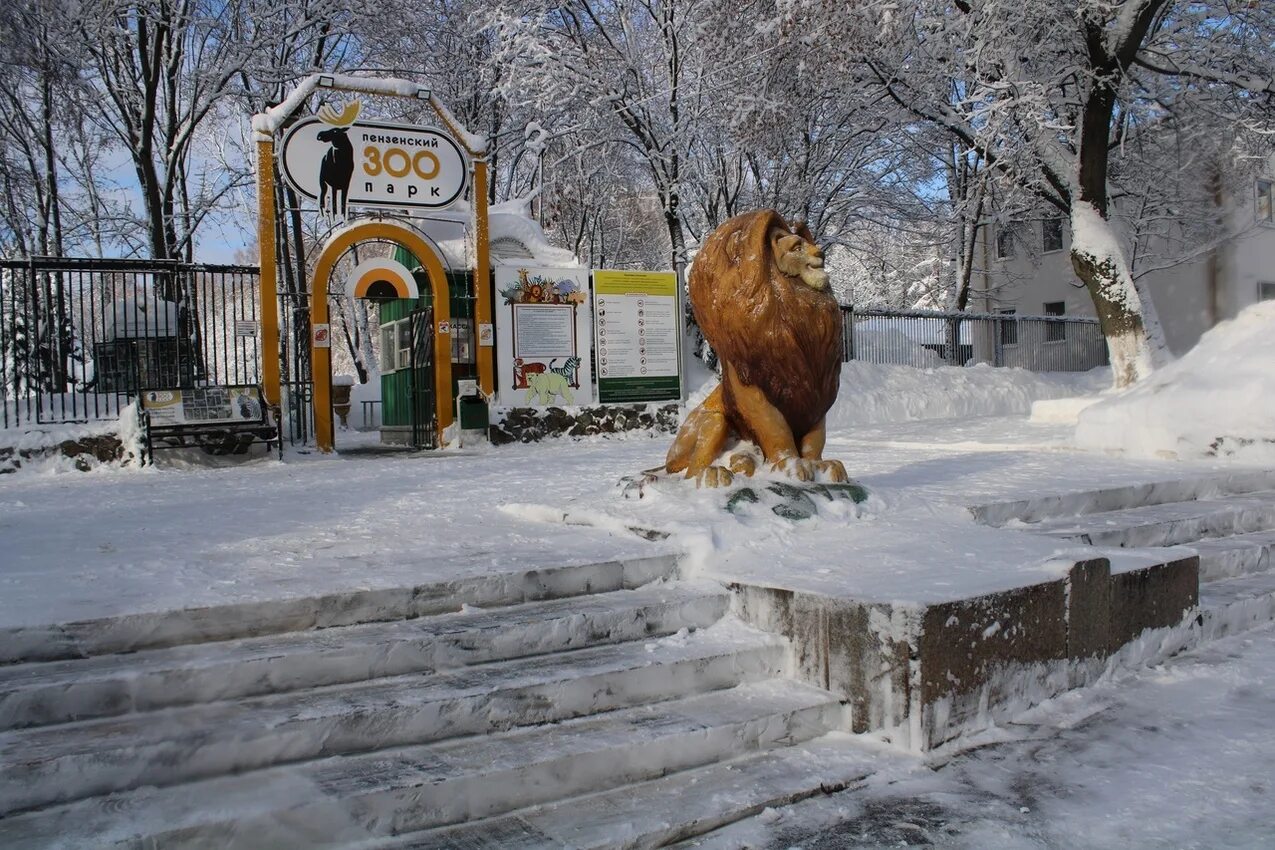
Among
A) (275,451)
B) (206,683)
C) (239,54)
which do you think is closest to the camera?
(206,683)

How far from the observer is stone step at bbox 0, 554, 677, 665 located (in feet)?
10.8

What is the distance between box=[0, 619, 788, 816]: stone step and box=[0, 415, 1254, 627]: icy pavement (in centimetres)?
58

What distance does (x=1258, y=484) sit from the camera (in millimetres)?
7910

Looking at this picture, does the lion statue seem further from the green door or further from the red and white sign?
the green door

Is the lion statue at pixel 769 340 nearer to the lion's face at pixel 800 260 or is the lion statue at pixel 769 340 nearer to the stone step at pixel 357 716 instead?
the lion's face at pixel 800 260

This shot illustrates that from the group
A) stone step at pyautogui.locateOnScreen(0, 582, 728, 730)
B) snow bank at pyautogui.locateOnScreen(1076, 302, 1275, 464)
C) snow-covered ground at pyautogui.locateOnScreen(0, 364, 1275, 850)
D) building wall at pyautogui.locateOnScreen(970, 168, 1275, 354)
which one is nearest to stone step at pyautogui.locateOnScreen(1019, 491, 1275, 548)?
snow-covered ground at pyautogui.locateOnScreen(0, 364, 1275, 850)

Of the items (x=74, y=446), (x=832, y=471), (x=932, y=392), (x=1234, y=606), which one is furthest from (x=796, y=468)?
(x=932, y=392)

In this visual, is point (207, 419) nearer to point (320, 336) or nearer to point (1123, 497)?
point (320, 336)

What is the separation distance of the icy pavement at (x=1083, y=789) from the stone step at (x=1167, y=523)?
63.7 inches

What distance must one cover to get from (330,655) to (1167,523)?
17.3ft

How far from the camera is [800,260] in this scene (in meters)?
5.43

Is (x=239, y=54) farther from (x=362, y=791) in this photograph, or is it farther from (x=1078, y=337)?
(x=1078, y=337)

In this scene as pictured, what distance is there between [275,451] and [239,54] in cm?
987

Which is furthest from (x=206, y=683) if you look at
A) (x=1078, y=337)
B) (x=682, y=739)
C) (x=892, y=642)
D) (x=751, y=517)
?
(x=1078, y=337)
